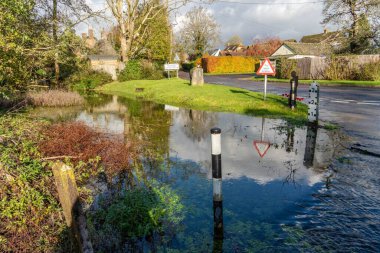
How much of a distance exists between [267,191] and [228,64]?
173 ft

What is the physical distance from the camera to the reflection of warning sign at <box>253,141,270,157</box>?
7.52m

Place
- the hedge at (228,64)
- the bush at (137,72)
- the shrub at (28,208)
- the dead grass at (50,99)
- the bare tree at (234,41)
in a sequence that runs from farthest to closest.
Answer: the bare tree at (234,41) → the hedge at (228,64) → the bush at (137,72) → the dead grass at (50,99) → the shrub at (28,208)

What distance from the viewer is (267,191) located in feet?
17.1

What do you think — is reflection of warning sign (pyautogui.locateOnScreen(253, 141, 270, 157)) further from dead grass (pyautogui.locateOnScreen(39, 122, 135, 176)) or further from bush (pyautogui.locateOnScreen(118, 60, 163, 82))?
bush (pyautogui.locateOnScreen(118, 60, 163, 82))

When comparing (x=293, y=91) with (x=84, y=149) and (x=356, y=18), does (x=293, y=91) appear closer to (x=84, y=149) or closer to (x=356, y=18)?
(x=84, y=149)

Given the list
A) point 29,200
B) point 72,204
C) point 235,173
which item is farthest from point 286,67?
point 72,204

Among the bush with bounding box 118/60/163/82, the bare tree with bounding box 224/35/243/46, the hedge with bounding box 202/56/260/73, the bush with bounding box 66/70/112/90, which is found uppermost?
the bare tree with bounding box 224/35/243/46

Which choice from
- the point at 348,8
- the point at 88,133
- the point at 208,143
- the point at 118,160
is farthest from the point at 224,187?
the point at 348,8

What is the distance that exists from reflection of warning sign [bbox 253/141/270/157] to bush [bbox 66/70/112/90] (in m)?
23.3

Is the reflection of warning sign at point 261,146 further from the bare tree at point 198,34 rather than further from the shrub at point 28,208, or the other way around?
the bare tree at point 198,34

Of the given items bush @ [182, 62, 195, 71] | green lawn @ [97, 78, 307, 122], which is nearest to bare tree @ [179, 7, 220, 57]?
bush @ [182, 62, 195, 71]

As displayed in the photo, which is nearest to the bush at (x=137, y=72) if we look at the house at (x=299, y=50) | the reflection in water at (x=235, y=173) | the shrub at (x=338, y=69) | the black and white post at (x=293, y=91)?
the shrub at (x=338, y=69)

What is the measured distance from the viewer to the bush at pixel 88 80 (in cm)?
2780

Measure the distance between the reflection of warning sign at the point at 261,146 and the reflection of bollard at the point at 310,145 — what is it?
1.00 meters
